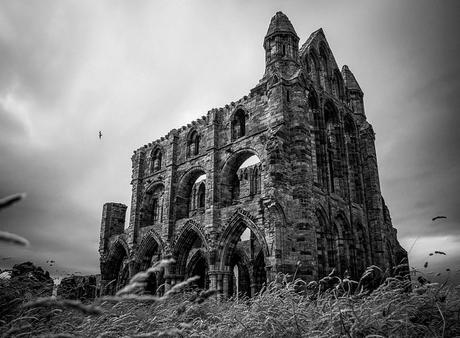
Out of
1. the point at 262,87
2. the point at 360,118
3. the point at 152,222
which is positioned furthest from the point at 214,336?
the point at 360,118

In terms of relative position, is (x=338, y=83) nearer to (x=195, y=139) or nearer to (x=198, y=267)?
(x=195, y=139)

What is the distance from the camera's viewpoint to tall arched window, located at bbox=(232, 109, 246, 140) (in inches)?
791

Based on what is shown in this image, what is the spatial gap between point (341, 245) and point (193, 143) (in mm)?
10585

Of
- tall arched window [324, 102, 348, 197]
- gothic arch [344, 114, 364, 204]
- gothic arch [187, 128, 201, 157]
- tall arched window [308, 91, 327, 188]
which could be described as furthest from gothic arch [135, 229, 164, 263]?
gothic arch [344, 114, 364, 204]

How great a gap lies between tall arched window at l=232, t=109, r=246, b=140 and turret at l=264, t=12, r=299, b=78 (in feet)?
8.50

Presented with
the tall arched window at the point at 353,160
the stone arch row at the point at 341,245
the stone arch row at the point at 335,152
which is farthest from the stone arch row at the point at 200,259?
the tall arched window at the point at 353,160

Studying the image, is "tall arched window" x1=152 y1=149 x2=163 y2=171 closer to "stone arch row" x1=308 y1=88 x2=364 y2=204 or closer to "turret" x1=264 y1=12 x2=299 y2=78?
"turret" x1=264 y1=12 x2=299 y2=78

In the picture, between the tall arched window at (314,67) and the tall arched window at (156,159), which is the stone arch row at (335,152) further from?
the tall arched window at (156,159)

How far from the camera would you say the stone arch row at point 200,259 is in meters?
17.6

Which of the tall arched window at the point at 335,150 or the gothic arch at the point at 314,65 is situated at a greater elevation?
the gothic arch at the point at 314,65

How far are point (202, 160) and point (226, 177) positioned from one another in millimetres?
2281

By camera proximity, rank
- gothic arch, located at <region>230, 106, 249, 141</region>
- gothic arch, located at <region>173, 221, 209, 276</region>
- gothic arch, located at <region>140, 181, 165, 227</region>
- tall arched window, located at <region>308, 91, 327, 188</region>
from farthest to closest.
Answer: gothic arch, located at <region>140, 181, 165, 227</region>
gothic arch, located at <region>230, 106, 249, 141</region>
gothic arch, located at <region>173, 221, 209, 276</region>
tall arched window, located at <region>308, 91, 327, 188</region>

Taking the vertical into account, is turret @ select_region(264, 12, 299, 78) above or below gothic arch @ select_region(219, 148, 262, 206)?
above

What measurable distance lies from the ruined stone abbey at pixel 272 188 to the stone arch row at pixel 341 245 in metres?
0.06
